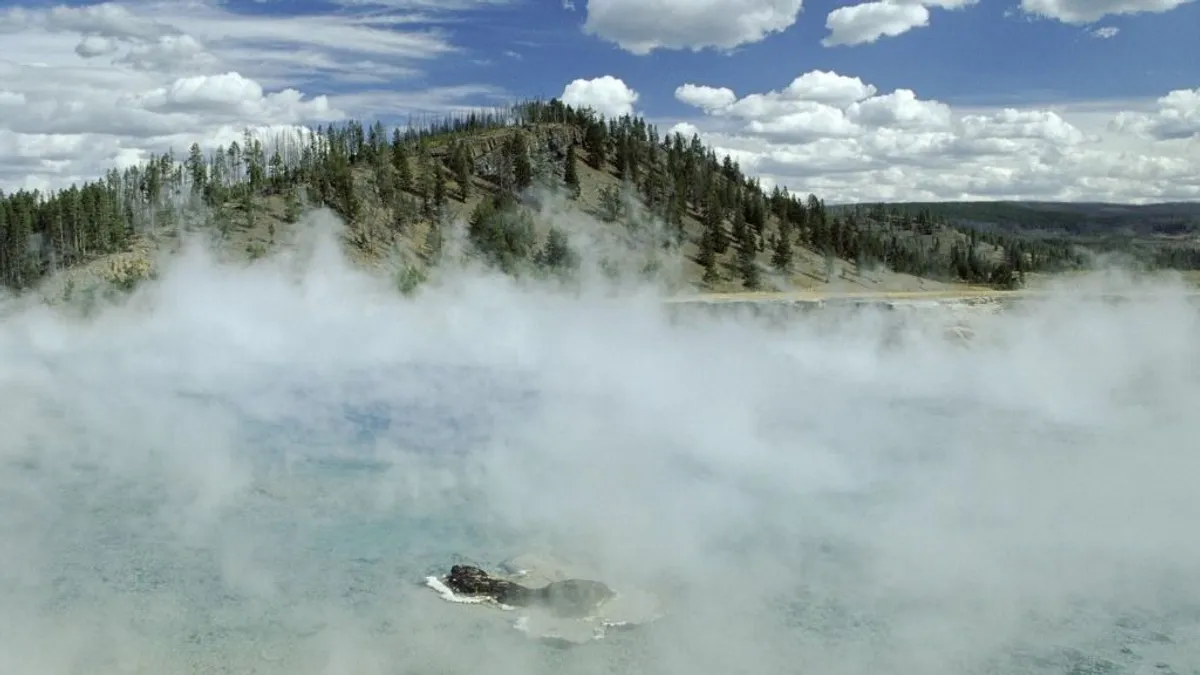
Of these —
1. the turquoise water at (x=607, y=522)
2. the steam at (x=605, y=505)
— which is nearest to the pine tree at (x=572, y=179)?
the steam at (x=605, y=505)

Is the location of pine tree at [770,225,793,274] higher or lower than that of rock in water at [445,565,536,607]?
higher

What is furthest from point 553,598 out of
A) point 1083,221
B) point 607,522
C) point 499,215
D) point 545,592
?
point 1083,221

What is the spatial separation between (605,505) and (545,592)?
252 cm

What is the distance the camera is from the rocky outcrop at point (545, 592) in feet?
26.1

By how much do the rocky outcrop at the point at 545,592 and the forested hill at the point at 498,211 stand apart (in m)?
33.3

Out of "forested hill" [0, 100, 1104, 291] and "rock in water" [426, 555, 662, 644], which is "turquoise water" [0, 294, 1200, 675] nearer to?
"rock in water" [426, 555, 662, 644]

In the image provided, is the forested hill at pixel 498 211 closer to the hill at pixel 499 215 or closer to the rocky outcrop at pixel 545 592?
the hill at pixel 499 215

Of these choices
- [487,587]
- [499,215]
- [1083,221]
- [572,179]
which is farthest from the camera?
[1083,221]

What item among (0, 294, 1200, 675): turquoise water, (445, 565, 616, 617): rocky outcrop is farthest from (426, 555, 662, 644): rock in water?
(0, 294, 1200, 675): turquoise water

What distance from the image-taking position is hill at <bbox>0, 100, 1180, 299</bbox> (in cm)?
4659

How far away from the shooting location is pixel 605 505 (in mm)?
10586

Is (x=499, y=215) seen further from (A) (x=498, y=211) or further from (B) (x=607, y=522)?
(B) (x=607, y=522)

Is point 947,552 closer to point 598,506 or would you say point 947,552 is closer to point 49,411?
point 598,506

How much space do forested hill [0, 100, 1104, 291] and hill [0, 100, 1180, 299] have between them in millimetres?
131
